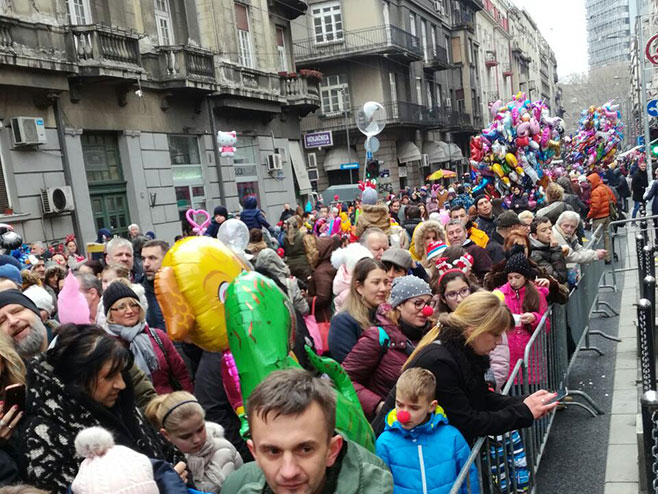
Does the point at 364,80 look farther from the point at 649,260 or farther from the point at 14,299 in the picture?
the point at 14,299

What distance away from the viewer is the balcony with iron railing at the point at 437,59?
44.0m

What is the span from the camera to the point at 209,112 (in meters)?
19.3

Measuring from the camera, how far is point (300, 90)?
24062mm

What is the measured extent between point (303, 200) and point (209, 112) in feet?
27.7

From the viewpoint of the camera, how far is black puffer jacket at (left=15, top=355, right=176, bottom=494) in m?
2.38

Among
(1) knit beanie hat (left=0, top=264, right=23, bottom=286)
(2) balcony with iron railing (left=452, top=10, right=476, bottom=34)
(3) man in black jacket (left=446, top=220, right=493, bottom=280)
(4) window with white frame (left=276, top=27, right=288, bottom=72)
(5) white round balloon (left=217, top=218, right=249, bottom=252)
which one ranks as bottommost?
(3) man in black jacket (left=446, top=220, right=493, bottom=280)

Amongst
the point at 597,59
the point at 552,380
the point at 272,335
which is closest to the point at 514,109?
the point at 552,380

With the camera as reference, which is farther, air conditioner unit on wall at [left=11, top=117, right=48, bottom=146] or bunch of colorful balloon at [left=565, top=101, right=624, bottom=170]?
bunch of colorful balloon at [left=565, top=101, right=624, bottom=170]

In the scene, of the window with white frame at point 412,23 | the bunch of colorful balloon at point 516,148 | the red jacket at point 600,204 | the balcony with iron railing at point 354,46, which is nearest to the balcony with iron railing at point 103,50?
the bunch of colorful balloon at point 516,148

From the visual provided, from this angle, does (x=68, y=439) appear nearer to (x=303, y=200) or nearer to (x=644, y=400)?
(x=644, y=400)

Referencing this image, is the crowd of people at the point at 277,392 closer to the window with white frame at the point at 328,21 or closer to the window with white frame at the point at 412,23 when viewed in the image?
the window with white frame at the point at 328,21

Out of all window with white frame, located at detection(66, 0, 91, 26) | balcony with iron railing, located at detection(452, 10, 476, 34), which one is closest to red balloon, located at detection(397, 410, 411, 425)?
window with white frame, located at detection(66, 0, 91, 26)

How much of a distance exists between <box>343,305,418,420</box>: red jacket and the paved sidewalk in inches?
81.2

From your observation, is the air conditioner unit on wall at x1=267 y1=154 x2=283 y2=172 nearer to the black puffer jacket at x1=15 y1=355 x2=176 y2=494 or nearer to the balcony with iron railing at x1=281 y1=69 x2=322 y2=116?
the balcony with iron railing at x1=281 y1=69 x2=322 y2=116
